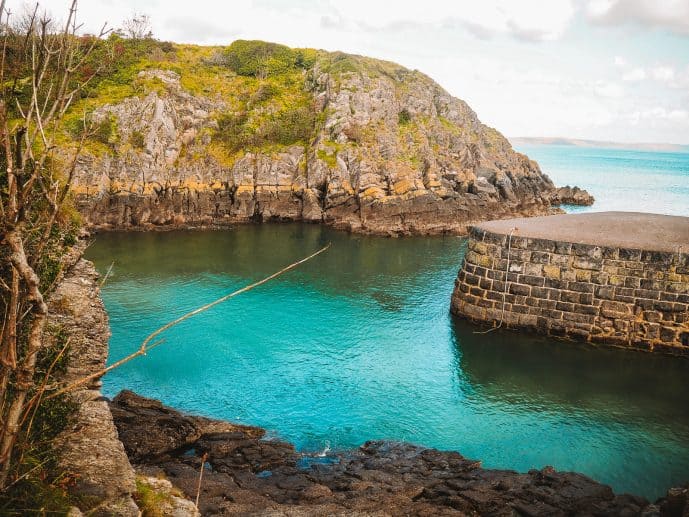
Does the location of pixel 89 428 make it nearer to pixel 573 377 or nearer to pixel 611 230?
pixel 573 377

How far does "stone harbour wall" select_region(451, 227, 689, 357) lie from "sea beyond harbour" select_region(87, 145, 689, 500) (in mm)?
822

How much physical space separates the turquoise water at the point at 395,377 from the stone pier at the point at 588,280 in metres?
0.86

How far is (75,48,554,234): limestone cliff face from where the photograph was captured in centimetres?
4900

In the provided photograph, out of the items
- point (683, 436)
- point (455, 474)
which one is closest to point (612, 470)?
point (683, 436)

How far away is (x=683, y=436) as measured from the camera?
1734 cm

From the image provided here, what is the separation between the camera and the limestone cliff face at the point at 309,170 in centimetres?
4900

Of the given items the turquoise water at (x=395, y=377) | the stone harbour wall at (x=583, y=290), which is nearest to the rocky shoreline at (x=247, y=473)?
the turquoise water at (x=395, y=377)

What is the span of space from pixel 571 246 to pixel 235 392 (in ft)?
49.1

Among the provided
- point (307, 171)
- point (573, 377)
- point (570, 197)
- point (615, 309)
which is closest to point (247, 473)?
point (573, 377)

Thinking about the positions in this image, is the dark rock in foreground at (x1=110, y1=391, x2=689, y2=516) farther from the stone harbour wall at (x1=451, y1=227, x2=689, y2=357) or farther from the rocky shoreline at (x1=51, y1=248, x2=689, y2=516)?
the stone harbour wall at (x1=451, y1=227, x2=689, y2=357)

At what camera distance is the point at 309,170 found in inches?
2137

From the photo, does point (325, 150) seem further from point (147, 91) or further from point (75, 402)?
point (75, 402)

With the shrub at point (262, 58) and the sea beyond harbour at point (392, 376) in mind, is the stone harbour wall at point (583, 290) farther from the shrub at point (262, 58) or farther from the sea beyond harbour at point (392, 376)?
the shrub at point (262, 58)

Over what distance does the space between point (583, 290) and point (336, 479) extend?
49.1 ft
